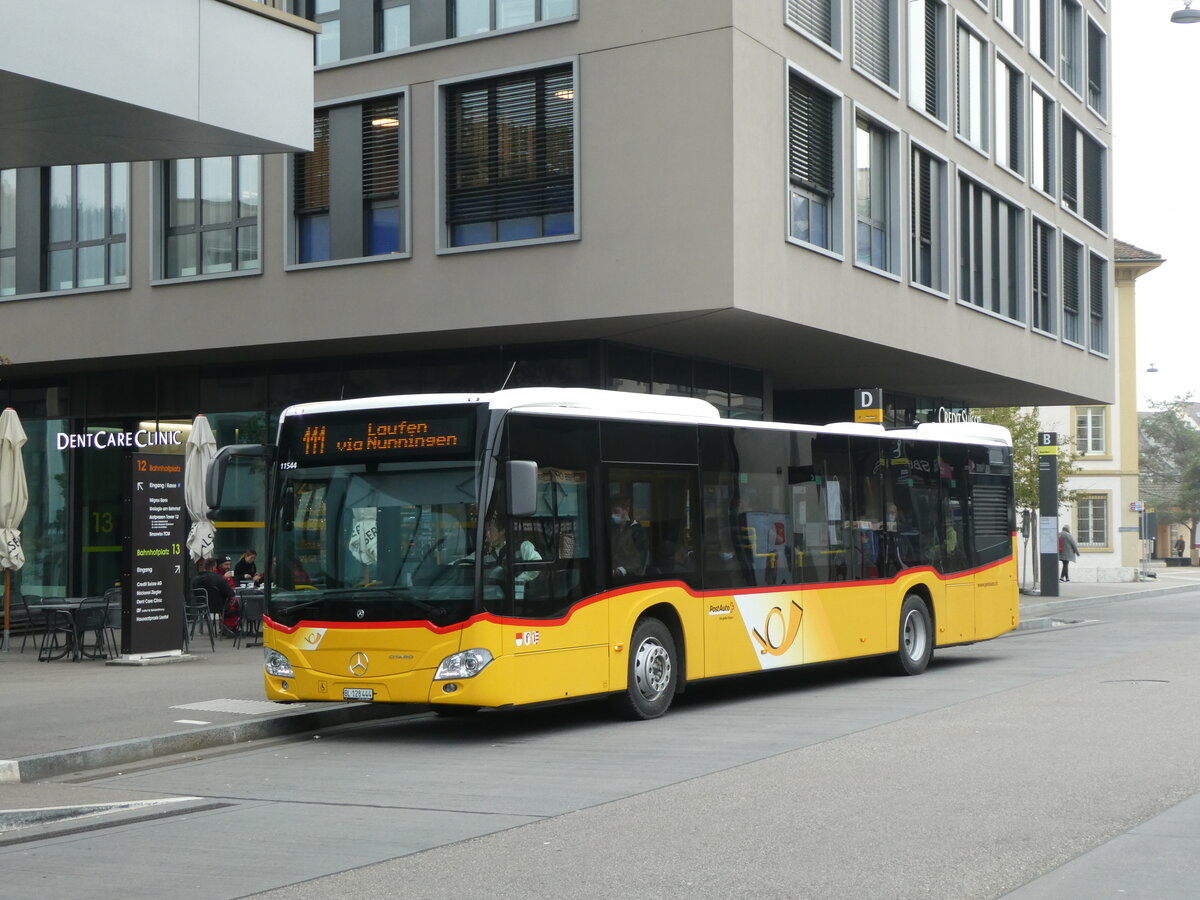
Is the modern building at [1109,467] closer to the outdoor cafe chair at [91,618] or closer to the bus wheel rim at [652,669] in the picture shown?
the outdoor cafe chair at [91,618]

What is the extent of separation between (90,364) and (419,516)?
17.5 metres

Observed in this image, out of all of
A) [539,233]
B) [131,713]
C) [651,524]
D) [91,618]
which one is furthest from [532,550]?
[539,233]

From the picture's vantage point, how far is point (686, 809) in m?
8.84

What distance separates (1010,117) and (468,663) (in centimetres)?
2472

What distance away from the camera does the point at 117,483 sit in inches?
1155

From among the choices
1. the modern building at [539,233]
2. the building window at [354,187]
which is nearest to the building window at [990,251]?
the modern building at [539,233]

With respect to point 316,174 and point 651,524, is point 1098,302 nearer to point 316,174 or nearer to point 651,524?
point 316,174

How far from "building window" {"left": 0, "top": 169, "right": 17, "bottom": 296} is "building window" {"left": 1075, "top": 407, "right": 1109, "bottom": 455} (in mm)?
44539

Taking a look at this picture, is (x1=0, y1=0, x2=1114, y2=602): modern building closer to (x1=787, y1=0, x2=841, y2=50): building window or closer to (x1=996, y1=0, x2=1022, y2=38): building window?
(x1=787, y1=0, x2=841, y2=50): building window

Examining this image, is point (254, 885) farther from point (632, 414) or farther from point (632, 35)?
point (632, 35)

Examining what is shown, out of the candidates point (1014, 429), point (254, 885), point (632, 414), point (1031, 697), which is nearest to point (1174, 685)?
point (1031, 697)

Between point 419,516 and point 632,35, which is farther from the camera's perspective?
point 632,35

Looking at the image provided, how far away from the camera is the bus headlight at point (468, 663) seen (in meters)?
11.9

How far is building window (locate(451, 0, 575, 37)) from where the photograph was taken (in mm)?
23000
